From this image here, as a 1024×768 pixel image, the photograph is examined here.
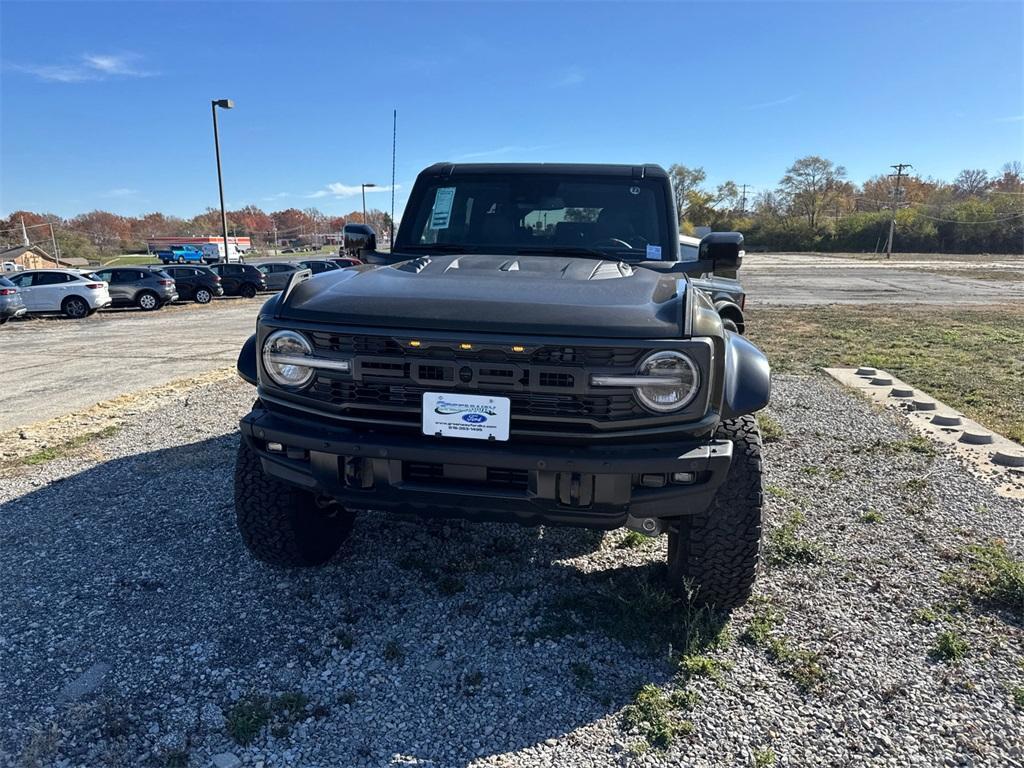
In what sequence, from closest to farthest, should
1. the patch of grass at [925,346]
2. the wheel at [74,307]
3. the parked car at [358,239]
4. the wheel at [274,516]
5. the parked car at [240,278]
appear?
the wheel at [274,516], the parked car at [358,239], the patch of grass at [925,346], the wheel at [74,307], the parked car at [240,278]

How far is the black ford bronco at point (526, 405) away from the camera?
7.50 feet

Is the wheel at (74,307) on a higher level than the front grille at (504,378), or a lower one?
lower

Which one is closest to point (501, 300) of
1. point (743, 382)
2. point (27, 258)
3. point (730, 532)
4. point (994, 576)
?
point (743, 382)

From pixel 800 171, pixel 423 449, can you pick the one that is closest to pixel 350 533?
pixel 423 449

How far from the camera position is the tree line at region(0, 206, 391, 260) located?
189ft

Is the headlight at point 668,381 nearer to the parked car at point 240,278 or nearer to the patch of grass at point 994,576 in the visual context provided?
the patch of grass at point 994,576

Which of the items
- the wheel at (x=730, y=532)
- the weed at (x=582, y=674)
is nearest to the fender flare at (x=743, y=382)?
the wheel at (x=730, y=532)

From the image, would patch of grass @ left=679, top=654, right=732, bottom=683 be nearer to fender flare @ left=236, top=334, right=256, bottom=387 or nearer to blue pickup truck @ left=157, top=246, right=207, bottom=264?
fender flare @ left=236, top=334, right=256, bottom=387

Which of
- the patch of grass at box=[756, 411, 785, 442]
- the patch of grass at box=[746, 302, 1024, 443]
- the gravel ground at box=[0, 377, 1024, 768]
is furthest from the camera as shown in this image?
the patch of grass at box=[746, 302, 1024, 443]

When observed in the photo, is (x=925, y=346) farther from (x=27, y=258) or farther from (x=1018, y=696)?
Result: (x=27, y=258)

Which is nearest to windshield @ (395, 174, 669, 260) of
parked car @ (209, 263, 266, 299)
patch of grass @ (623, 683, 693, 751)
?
patch of grass @ (623, 683, 693, 751)

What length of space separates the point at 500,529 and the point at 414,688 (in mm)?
1378

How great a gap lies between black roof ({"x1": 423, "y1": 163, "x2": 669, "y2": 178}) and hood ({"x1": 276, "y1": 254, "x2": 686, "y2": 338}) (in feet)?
3.34

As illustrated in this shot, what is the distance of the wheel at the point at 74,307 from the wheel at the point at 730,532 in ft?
62.5
